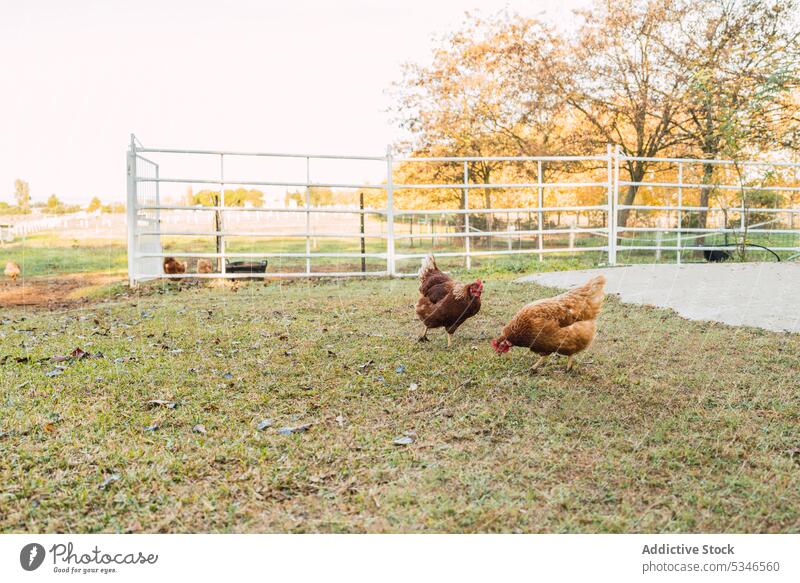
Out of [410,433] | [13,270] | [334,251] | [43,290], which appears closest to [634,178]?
[334,251]

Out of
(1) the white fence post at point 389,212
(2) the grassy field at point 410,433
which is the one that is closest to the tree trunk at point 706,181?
(1) the white fence post at point 389,212

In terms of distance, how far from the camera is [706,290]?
75.0 inches

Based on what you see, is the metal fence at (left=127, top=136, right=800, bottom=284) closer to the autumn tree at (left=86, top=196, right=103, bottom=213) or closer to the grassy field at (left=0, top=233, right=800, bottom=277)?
the grassy field at (left=0, top=233, right=800, bottom=277)

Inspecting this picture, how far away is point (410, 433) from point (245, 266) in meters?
3.06

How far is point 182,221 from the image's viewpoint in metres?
4.40

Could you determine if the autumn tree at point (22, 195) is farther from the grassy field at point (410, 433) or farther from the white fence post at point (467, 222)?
the white fence post at point (467, 222)

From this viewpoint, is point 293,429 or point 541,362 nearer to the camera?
point 293,429

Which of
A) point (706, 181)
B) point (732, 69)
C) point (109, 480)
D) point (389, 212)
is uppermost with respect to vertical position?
point (732, 69)

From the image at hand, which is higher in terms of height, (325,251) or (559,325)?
(325,251)

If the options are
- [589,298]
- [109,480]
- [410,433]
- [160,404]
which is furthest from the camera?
[589,298]

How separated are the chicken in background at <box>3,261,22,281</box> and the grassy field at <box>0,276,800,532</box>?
1420mm

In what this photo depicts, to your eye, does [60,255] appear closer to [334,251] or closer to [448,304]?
[334,251]

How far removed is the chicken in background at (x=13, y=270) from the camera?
10.5ft
